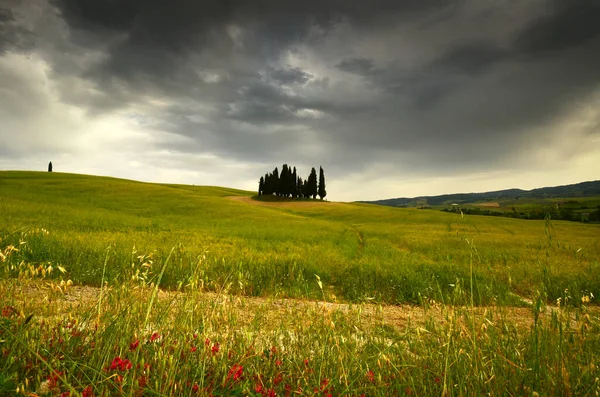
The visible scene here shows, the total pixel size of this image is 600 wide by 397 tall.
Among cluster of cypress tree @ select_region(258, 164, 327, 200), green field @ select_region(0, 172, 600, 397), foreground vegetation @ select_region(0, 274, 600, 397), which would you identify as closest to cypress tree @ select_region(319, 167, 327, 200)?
cluster of cypress tree @ select_region(258, 164, 327, 200)

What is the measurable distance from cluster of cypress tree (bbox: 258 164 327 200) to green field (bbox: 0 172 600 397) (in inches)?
2207

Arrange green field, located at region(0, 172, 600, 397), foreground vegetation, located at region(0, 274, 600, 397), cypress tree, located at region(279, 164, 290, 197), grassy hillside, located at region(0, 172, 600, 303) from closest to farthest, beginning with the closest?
foreground vegetation, located at region(0, 274, 600, 397) → green field, located at region(0, 172, 600, 397) → grassy hillside, located at region(0, 172, 600, 303) → cypress tree, located at region(279, 164, 290, 197)

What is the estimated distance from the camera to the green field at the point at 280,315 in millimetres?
2578

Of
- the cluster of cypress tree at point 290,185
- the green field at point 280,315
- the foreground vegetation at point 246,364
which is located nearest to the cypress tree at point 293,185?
the cluster of cypress tree at point 290,185

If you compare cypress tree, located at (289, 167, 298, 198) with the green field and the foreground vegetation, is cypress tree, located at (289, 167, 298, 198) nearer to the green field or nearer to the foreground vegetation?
the green field

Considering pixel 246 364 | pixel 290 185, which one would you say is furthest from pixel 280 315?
pixel 290 185

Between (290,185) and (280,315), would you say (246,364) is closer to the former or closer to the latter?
(280,315)

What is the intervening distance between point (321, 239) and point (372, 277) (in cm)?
1254

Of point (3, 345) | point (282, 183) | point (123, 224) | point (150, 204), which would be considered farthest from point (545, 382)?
point (282, 183)

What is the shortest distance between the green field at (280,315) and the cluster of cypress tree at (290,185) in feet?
184

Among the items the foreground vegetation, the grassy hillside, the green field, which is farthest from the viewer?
the grassy hillside

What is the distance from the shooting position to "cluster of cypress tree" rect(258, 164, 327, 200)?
308 feet

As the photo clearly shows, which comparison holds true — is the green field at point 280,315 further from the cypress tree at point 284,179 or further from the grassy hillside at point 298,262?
the cypress tree at point 284,179

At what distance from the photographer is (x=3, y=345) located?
265 centimetres
